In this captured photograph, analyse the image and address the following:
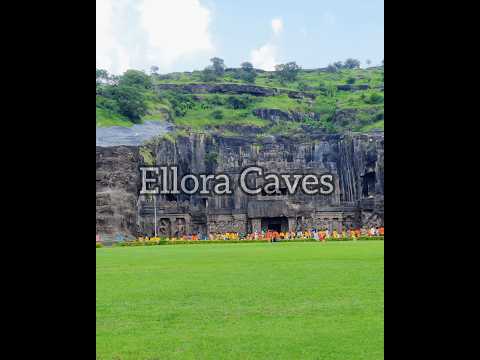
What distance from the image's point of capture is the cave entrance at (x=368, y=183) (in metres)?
48.3

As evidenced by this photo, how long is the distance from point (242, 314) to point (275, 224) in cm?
3378

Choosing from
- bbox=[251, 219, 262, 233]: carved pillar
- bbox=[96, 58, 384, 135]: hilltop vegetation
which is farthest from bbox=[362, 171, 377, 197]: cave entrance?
bbox=[96, 58, 384, 135]: hilltop vegetation

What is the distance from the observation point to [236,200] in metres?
43.3

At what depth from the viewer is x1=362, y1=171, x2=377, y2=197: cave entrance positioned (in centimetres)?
4828

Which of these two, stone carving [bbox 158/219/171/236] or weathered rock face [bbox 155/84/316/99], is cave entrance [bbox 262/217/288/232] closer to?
stone carving [bbox 158/219/171/236]

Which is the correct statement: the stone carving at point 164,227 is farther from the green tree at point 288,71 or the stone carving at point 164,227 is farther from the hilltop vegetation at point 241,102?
the green tree at point 288,71

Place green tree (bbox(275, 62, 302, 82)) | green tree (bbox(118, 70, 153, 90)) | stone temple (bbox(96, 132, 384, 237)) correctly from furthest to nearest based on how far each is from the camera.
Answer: green tree (bbox(275, 62, 302, 82)), green tree (bbox(118, 70, 153, 90)), stone temple (bbox(96, 132, 384, 237))

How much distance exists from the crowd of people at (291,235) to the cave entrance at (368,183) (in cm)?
708

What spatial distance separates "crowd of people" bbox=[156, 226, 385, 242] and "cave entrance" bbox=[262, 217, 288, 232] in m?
0.36

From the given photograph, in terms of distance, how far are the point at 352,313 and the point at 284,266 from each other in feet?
23.1

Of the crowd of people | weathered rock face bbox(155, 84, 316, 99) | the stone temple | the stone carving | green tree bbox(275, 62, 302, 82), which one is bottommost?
the crowd of people
